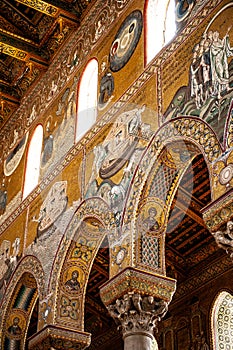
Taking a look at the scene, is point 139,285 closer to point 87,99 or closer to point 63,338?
point 63,338

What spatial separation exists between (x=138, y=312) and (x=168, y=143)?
2.35 metres

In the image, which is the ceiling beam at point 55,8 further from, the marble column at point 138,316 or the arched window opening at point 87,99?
the marble column at point 138,316

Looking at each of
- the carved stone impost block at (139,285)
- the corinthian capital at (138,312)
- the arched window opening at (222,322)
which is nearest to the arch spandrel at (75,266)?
the carved stone impost block at (139,285)

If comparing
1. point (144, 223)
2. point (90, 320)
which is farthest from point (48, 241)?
point (90, 320)

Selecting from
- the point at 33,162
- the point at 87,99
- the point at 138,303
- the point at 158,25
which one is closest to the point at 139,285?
the point at 138,303

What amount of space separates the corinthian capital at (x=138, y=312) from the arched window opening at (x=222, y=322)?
4.18m

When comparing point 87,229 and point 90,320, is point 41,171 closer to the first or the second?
point 87,229

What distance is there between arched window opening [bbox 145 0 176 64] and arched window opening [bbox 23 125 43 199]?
4.17 m

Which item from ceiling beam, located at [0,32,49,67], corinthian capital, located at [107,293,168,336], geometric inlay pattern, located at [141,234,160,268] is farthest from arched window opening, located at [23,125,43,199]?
corinthian capital, located at [107,293,168,336]

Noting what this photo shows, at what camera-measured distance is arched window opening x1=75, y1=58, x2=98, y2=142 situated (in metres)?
12.2

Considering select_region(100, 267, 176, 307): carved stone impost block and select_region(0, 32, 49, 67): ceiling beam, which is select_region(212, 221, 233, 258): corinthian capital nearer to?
select_region(100, 267, 176, 307): carved stone impost block

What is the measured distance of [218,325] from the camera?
13.3 meters

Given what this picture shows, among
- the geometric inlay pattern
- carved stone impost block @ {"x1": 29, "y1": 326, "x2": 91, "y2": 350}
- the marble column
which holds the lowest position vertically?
the marble column

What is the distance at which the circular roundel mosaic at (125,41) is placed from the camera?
11.4 metres
